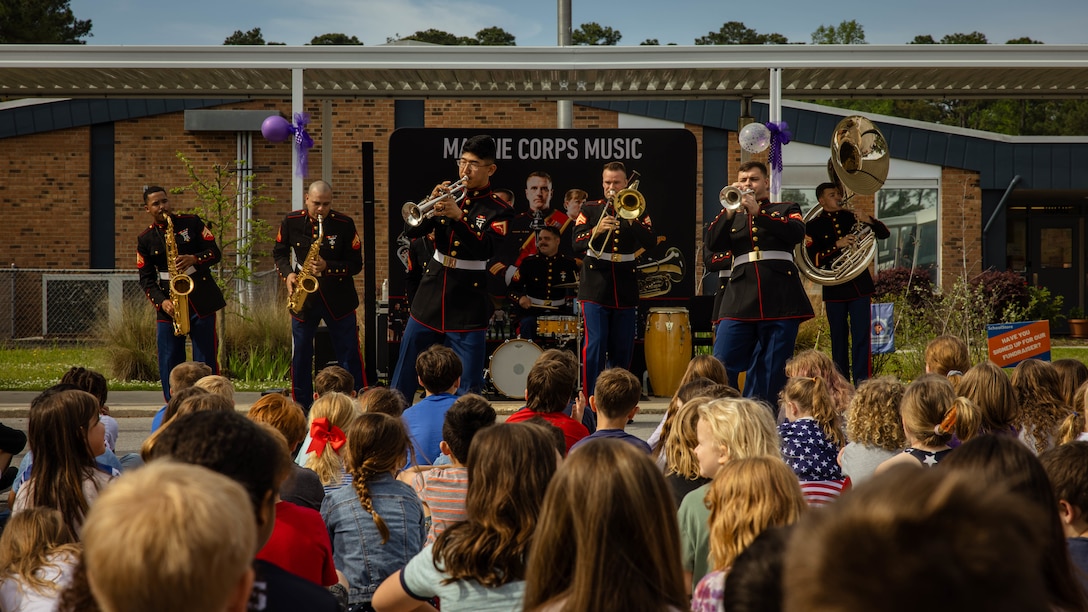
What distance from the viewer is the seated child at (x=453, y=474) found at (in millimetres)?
3732

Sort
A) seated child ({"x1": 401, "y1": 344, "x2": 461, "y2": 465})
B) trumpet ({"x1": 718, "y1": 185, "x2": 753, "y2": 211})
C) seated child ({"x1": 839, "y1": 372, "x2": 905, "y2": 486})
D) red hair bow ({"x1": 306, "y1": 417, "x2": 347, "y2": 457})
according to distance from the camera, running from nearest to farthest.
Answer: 1. red hair bow ({"x1": 306, "y1": 417, "x2": 347, "y2": 457})
2. seated child ({"x1": 839, "y1": 372, "x2": 905, "y2": 486})
3. seated child ({"x1": 401, "y1": 344, "x2": 461, "y2": 465})
4. trumpet ({"x1": 718, "y1": 185, "x2": 753, "y2": 211})

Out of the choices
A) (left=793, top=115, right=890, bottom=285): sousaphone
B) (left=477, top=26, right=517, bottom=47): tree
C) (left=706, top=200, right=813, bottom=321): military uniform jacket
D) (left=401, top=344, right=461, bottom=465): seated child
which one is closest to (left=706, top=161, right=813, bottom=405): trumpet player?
(left=706, top=200, right=813, bottom=321): military uniform jacket

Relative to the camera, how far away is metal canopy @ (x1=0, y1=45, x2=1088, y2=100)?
9820 millimetres

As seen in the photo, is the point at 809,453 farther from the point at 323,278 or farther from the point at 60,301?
the point at 60,301

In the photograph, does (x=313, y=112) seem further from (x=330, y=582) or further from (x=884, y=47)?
(x=330, y=582)

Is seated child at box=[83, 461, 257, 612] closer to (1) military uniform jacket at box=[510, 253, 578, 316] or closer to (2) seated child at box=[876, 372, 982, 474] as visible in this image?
(2) seated child at box=[876, 372, 982, 474]

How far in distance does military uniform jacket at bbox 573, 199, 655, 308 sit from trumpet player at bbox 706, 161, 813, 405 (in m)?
0.80

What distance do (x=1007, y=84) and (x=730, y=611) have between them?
1030cm

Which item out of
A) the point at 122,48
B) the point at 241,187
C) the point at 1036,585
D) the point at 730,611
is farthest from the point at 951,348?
the point at 241,187

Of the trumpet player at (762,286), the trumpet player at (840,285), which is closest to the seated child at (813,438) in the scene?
the trumpet player at (762,286)

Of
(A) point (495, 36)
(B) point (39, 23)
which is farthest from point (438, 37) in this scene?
(B) point (39, 23)

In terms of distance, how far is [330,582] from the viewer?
3271mm

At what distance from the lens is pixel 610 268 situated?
8.92 metres

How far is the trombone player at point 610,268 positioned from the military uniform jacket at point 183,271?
3.28m
